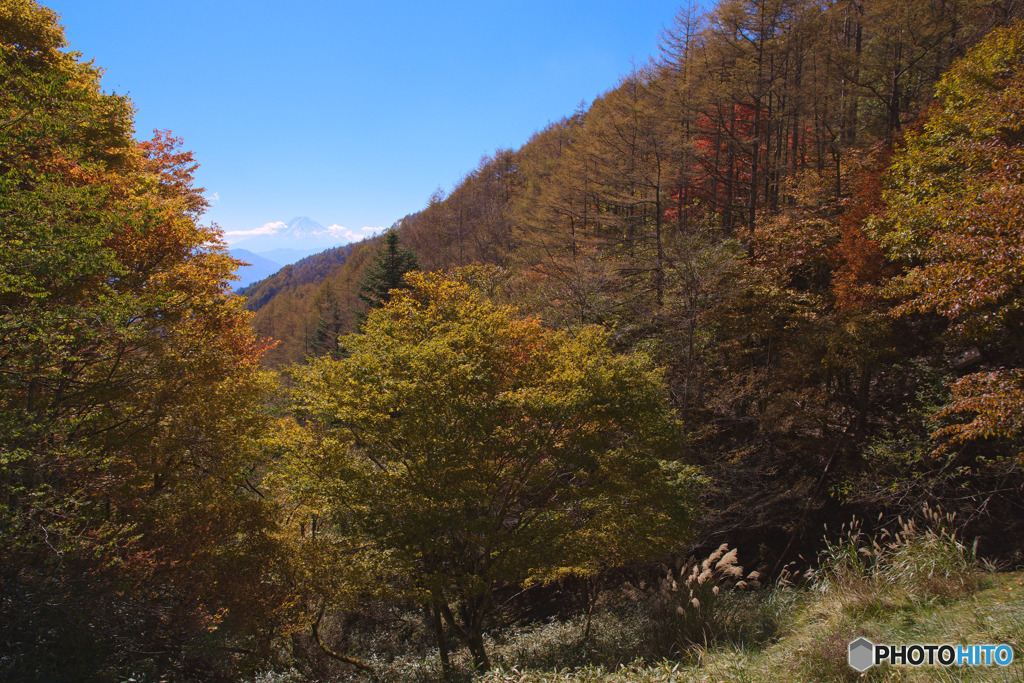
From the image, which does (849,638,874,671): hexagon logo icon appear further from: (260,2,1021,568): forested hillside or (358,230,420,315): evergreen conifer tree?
(358,230,420,315): evergreen conifer tree

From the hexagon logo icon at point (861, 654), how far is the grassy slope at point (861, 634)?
6 centimetres

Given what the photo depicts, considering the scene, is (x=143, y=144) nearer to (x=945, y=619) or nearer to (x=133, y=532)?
(x=133, y=532)

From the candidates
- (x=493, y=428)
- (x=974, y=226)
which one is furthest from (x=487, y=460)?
(x=974, y=226)

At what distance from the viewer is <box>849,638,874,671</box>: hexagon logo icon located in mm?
4096

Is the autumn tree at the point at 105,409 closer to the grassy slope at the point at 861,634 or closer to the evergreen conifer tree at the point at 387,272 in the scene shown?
the grassy slope at the point at 861,634

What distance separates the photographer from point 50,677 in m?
4.95

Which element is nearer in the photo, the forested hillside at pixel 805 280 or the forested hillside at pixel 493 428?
the forested hillside at pixel 493 428

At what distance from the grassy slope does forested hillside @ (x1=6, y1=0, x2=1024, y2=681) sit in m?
0.22

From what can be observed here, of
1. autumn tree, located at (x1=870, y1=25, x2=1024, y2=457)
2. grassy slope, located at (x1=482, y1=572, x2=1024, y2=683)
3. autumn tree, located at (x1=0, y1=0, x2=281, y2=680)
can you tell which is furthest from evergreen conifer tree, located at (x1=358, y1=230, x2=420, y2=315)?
grassy slope, located at (x1=482, y1=572, x2=1024, y2=683)

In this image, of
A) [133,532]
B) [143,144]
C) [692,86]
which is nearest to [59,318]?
[133,532]

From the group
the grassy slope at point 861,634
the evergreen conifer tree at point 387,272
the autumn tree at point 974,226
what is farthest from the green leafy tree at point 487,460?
the evergreen conifer tree at point 387,272

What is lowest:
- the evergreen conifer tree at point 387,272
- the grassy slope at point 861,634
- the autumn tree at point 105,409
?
the grassy slope at point 861,634

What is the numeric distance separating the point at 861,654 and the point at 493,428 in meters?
4.93

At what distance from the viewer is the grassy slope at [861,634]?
3.90 meters
